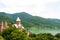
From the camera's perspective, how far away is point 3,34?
41531 millimetres

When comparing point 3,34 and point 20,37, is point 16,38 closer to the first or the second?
point 20,37

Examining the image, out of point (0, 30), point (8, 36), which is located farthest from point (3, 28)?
point (8, 36)

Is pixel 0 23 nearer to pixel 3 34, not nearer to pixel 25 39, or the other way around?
pixel 3 34

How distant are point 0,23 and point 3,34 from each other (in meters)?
2.44

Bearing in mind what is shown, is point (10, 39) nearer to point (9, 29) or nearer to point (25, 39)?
point (25, 39)

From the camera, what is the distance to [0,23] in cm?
4300

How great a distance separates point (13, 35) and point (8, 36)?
1.43 metres

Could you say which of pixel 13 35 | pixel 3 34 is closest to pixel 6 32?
pixel 3 34

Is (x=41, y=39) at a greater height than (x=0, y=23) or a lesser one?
lesser

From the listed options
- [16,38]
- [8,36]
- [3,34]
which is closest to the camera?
[16,38]

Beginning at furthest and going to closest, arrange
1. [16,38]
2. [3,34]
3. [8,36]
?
[3,34] → [8,36] → [16,38]

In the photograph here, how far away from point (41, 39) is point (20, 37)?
4.95m

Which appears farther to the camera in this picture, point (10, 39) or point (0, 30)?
point (0, 30)

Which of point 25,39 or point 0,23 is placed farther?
point 0,23
